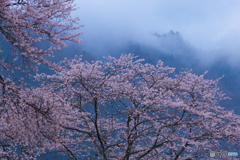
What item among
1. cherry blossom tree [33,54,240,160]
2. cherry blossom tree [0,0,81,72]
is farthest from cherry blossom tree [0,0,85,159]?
cherry blossom tree [33,54,240,160]

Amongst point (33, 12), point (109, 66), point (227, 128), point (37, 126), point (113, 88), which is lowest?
point (37, 126)

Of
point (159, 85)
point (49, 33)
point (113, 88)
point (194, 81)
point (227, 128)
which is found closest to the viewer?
point (49, 33)

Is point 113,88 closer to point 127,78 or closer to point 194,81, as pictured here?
point 127,78

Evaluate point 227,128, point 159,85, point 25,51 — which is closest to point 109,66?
point 159,85

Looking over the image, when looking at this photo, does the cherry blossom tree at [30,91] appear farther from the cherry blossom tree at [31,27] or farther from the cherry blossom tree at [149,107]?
the cherry blossom tree at [149,107]

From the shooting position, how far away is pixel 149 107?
619 centimetres

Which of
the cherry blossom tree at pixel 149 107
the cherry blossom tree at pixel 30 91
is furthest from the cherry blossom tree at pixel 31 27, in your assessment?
the cherry blossom tree at pixel 149 107

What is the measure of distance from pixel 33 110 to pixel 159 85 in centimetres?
667

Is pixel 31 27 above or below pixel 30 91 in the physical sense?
above

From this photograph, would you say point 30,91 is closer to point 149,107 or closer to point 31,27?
point 31,27

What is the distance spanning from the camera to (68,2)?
14.1 feet

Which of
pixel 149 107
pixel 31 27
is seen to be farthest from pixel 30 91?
pixel 149 107

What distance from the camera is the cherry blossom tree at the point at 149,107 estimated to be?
19.1 ft

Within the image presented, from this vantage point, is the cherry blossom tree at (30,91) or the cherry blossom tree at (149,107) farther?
the cherry blossom tree at (149,107)
